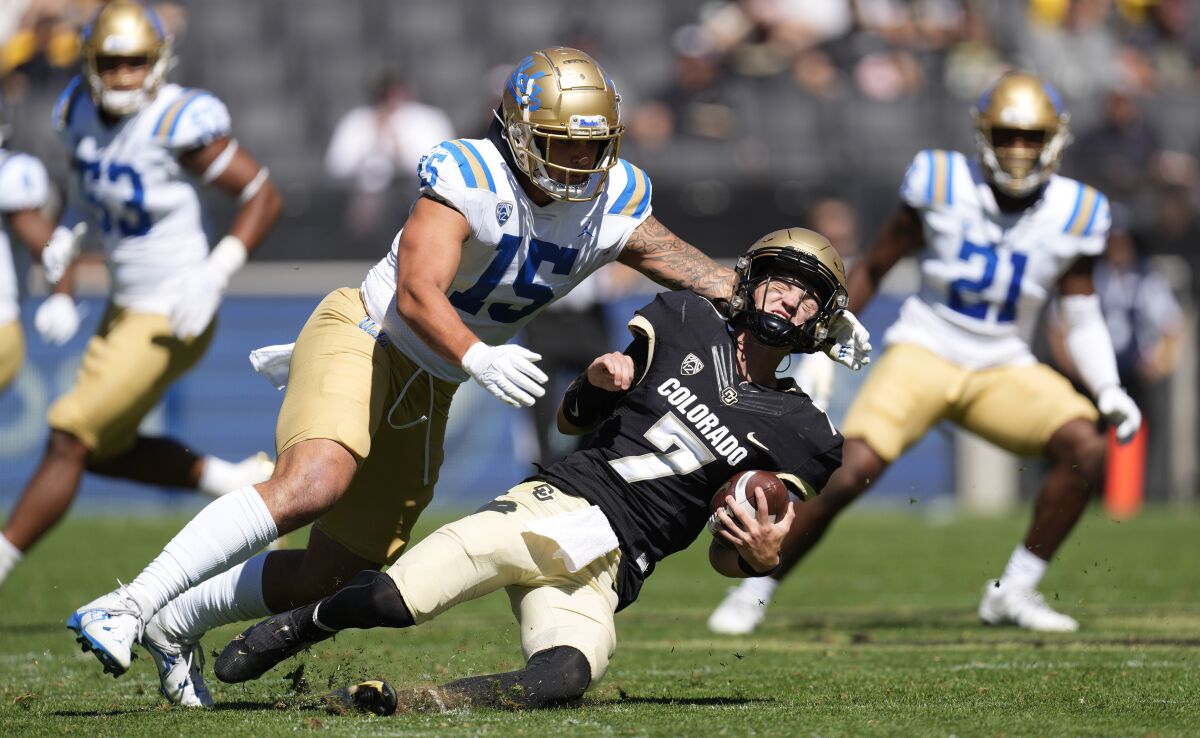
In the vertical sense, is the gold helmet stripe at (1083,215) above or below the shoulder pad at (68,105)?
above

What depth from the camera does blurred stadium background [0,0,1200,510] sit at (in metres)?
10.8

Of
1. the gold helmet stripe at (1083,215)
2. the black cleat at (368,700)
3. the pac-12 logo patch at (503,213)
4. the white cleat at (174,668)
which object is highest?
the pac-12 logo patch at (503,213)

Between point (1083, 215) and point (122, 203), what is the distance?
3407 millimetres

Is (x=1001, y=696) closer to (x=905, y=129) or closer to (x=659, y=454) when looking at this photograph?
(x=659, y=454)

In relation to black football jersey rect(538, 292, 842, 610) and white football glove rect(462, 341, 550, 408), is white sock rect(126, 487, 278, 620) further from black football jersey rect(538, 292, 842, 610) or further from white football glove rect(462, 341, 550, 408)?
black football jersey rect(538, 292, 842, 610)

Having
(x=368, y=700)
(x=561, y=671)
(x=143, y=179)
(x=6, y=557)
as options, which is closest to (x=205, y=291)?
(x=143, y=179)

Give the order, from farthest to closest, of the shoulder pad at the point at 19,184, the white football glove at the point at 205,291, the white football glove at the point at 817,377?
the shoulder pad at the point at 19,184
the white football glove at the point at 205,291
the white football glove at the point at 817,377

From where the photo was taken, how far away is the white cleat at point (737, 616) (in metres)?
5.94

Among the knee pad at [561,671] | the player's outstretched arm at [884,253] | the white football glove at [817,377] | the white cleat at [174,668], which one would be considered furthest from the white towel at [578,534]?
the player's outstretched arm at [884,253]

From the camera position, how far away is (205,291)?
558cm

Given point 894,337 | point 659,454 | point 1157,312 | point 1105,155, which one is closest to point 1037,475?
point 1157,312

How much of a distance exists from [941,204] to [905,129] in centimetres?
661

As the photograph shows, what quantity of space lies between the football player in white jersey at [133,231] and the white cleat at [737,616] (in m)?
1.71

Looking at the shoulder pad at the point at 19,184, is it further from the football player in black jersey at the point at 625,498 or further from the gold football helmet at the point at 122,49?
the football player in black jersey at the point at 625,498
